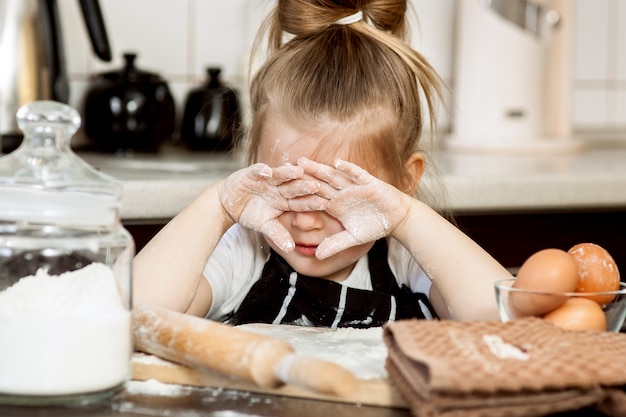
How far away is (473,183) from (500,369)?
39.7 inches

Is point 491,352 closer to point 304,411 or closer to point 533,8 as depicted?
point 304,411

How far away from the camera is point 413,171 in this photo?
1393 millimetres

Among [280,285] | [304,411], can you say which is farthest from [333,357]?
[280,285]

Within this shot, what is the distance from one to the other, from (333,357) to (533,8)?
58.0 inches

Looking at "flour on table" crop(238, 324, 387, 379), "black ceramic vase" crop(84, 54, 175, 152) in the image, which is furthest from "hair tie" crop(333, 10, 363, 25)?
"black ceramic vase" crop(84, 54, 175, 152)

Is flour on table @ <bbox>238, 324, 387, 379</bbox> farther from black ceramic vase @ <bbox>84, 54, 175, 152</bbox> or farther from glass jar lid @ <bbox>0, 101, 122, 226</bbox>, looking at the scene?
black ceramic vase @ <bbox>84, 54, 175, 152</bbox>

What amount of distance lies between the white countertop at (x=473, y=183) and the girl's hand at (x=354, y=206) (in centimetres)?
42

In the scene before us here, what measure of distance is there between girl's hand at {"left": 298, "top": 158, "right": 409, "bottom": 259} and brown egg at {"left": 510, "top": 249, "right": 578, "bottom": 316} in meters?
0.27

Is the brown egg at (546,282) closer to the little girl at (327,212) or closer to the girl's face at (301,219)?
the little girl at (327,212)

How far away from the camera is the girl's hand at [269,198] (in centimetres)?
117

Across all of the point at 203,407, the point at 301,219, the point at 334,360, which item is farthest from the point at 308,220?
the point at 203,407

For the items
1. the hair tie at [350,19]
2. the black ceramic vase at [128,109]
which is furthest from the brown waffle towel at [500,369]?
the black ceramic vase at [128,109]

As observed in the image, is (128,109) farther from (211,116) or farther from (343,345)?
(343,345)

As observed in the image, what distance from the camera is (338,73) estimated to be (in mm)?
1288
